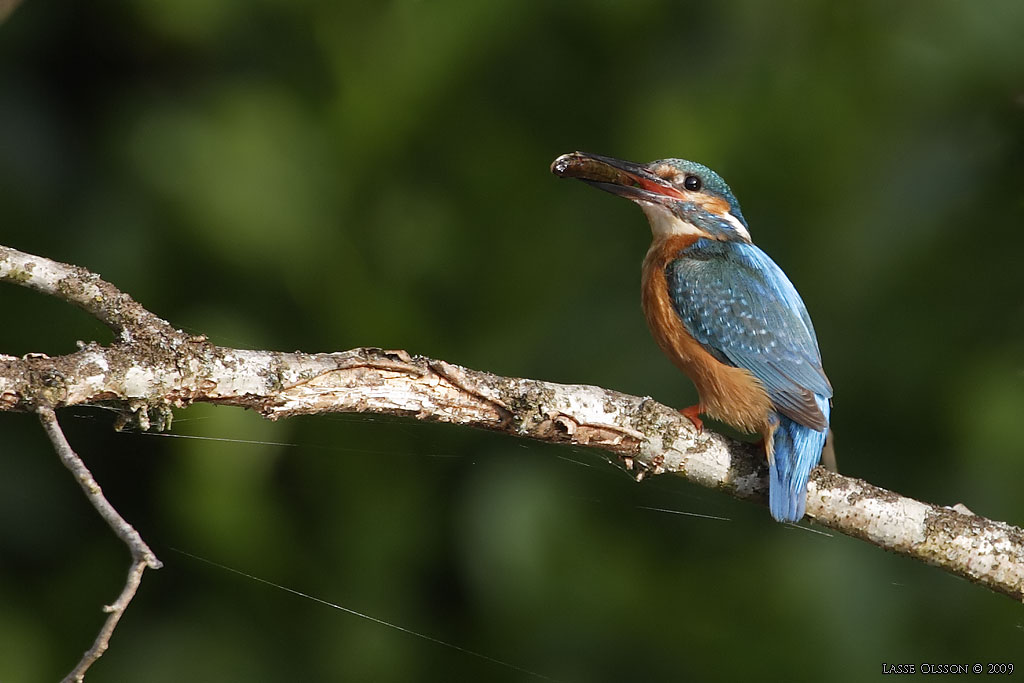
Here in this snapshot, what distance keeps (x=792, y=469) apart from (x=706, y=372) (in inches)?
17.4

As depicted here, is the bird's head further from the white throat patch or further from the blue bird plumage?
the blue bird plumage

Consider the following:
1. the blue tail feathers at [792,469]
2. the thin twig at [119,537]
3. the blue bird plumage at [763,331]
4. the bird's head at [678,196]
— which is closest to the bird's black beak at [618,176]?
the bird's head at [678,196]

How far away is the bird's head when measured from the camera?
3111 millimetres

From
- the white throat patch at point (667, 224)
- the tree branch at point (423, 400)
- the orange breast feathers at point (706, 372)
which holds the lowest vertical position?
the tree branch at point (423, 400)

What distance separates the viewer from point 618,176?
10.3 ft

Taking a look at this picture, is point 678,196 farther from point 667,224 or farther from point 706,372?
point 706,372

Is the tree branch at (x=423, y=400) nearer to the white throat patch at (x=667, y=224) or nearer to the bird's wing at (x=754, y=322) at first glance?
the bird's wing at (x=754, y=322)

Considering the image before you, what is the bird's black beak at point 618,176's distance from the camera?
2953mm

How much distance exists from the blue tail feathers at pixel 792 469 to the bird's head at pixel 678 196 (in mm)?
857

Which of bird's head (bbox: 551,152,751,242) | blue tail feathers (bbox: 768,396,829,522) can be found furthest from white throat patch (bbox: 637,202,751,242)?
blue tail feathers (bbox: 768,396,829,522)

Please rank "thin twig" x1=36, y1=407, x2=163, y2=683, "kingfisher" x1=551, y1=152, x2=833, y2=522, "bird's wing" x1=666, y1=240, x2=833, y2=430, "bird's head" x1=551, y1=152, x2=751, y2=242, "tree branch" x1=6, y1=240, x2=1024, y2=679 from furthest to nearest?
1. "bird's head" x1=551, y1=152, x2=751, y2=242
2. "bird's wing" x1=666, y1=240, x2=833, y2=430
3. "kingfisher" x1=551, y1=152, x2=833, y2=522
4. "tree branch" x1=6, y1=240, x2=1024, y2=679
5. "thin twig" x1=36, y1=407, x2=163, y2=683

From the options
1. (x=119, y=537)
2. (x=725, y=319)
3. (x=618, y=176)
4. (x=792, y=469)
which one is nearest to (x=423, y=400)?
(x=119, y=537)

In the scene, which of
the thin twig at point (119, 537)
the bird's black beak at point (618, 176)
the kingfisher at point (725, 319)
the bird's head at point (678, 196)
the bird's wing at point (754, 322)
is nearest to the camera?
the thin twig at point (119, 537)

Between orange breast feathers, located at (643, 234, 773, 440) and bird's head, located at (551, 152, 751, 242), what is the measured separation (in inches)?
7.6
